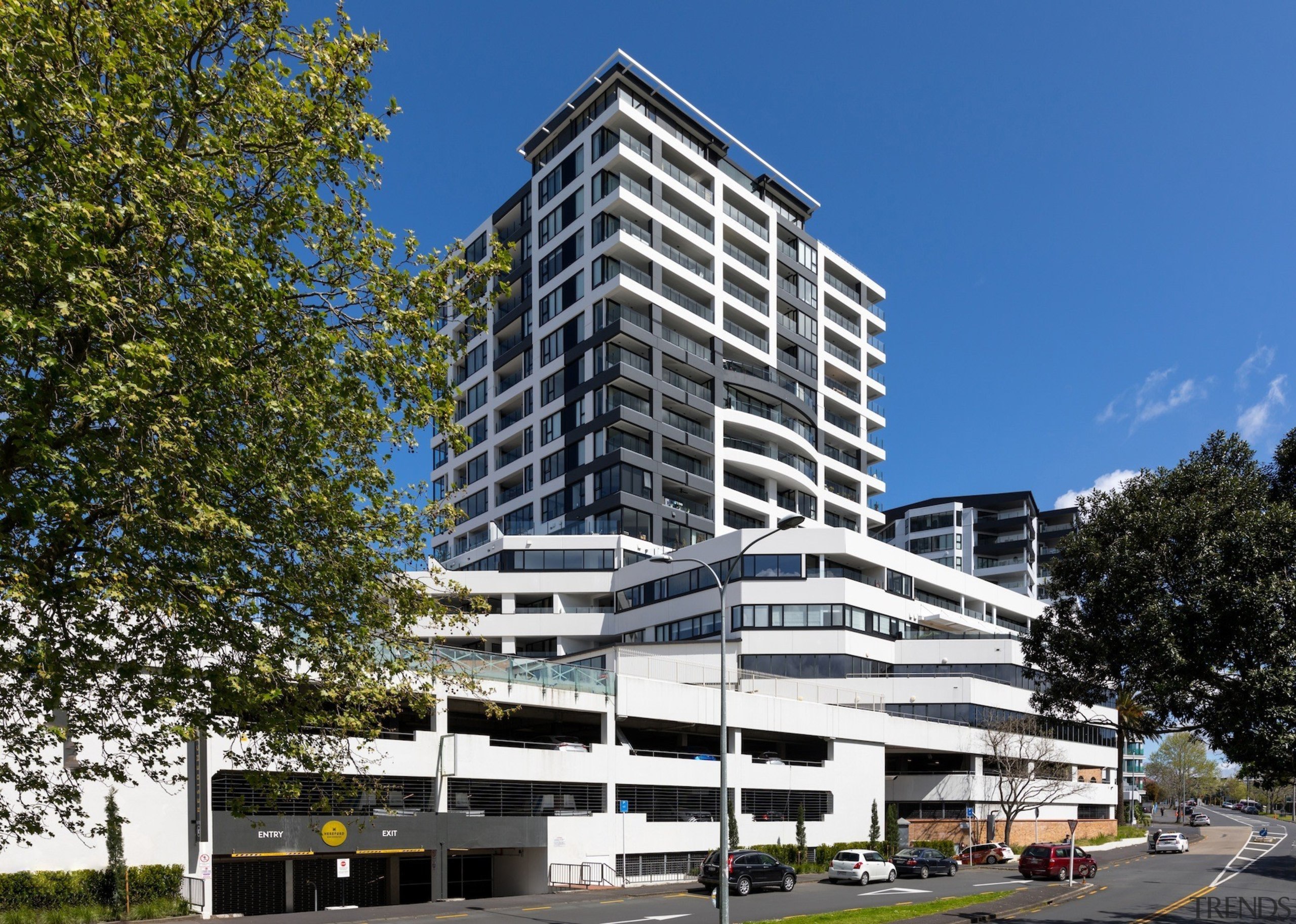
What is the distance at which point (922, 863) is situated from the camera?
157ft

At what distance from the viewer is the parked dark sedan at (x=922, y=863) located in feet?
156

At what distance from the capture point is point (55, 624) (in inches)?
556

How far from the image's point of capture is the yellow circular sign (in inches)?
1254

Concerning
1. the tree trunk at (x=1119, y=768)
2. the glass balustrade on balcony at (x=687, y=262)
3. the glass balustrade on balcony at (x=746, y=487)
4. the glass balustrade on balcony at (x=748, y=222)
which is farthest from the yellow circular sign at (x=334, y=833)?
the tree trunk at (x=1119, y=768)

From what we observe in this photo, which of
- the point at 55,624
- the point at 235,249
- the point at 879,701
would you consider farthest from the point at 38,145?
the point at 879,701

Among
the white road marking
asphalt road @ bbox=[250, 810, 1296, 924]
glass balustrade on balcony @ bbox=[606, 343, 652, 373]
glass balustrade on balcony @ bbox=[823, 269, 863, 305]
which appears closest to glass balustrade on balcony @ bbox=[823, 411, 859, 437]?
glass balustrade on balcony @ bbox=[823, 269, 863, 305]

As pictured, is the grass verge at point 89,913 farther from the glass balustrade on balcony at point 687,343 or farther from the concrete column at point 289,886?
the glass balustrade on balcony at point 687,343

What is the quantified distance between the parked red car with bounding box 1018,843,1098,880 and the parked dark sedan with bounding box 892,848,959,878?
11.4ft

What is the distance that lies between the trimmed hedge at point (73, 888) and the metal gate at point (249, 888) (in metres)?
3.46

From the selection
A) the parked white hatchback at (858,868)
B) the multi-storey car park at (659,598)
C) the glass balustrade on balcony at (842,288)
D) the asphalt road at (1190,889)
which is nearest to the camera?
the asphalt road at (1190,889)

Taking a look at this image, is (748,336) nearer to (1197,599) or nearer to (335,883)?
(335,883)

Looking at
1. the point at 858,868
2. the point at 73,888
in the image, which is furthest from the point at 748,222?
the point at 73,888

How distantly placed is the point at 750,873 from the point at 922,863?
12.9 metres

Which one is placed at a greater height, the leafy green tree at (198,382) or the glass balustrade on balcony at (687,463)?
the glass balustrade on balcony at (687,463)
